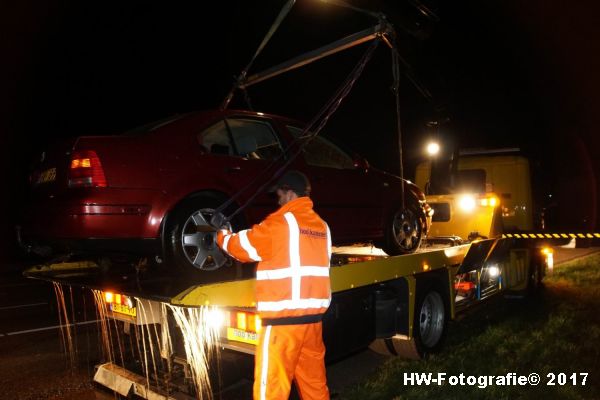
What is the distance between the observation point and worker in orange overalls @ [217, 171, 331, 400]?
103 inches

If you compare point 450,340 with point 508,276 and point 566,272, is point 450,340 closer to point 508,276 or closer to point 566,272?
point 508,276

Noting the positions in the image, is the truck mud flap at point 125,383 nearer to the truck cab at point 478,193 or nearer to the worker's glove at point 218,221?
the worker's glove at point 218,221

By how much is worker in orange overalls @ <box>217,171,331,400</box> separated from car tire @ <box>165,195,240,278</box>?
0.56 metres

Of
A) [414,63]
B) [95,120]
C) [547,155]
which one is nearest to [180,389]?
[414,63]

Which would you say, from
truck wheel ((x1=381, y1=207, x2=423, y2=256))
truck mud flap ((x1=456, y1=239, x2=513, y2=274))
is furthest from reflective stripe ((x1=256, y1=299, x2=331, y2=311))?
truck mud flap ((x1=456, y1=239, x2=513, y2=274))

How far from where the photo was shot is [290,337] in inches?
104

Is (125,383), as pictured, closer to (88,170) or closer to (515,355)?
(88,170)

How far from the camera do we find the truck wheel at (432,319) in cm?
473

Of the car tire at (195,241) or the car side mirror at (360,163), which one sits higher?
the car side mirror at (360,163)

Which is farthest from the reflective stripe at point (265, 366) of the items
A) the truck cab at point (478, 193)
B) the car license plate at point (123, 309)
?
the truck cab at point (478, 193)

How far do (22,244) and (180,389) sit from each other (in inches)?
65.8

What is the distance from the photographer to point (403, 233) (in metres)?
5.24

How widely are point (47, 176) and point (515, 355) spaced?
177 inches

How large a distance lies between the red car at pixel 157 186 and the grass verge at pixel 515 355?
1.74 m
